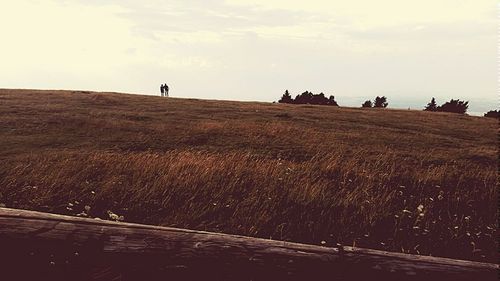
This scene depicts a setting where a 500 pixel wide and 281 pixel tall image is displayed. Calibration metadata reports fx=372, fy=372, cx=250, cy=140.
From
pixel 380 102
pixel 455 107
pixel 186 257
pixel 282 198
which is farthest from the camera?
pixel 380 102

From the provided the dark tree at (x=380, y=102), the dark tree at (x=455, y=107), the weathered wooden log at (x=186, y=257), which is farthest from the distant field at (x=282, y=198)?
the dark tree at (x=380, y=102)

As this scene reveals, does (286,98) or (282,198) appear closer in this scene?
(282,198)

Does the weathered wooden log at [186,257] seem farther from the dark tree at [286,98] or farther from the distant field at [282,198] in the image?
the dark tree at [286,98]

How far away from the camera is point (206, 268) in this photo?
2.71 meters

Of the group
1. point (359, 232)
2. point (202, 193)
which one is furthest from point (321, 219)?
point (202, 193)

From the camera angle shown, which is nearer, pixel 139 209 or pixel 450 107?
pixel 139 209

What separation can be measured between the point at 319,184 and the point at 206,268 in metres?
5.53

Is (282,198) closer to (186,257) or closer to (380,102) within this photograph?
(186,257)

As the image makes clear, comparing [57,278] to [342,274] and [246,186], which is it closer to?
[342,274]

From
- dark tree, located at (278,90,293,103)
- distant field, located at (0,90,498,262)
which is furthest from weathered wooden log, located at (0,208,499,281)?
dark tree, located at (278,90,293,103)

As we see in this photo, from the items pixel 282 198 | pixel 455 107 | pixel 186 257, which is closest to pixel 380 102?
pixel 455 107

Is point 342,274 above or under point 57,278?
above

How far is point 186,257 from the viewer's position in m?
2.72

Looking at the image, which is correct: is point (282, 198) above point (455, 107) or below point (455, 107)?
below
